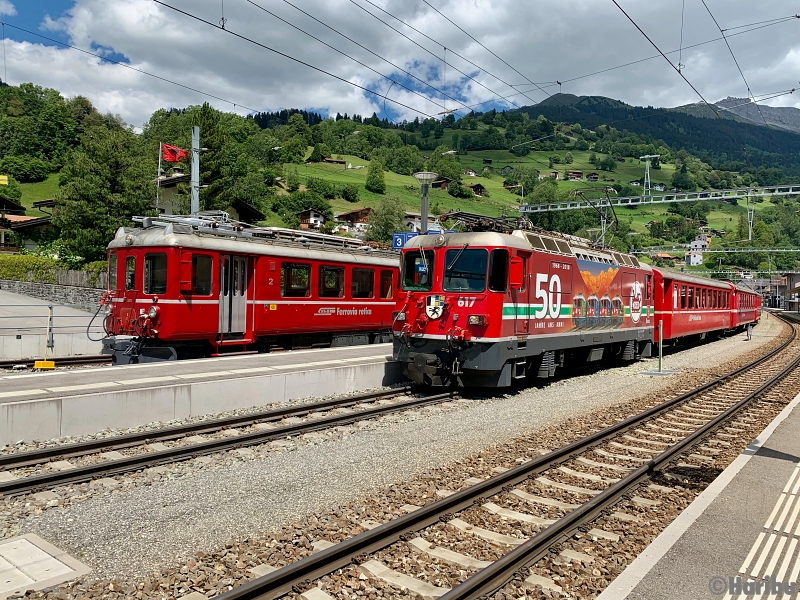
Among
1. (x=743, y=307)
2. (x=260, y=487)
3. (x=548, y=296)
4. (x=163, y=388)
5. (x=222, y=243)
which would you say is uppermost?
(x=222, y=243)

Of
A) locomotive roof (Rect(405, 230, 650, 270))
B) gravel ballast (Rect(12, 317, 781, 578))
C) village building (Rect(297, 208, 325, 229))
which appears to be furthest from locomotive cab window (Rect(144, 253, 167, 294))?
village building (Rect(297, 208, 325, 229))

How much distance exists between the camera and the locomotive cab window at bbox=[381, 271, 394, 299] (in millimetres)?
20203

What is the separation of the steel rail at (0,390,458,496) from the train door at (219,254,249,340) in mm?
5843

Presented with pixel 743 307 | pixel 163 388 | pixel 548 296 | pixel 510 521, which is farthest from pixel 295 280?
pixel 743 307

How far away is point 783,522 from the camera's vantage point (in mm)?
5625

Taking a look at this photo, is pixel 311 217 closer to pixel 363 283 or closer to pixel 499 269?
pixel 363 283

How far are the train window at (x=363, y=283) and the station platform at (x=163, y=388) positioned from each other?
4658 millimetres

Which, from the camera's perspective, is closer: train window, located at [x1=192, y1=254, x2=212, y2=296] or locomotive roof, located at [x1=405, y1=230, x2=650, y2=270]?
locomotive roof, located at [x1=405, y1=230, x2=650, y2=270]

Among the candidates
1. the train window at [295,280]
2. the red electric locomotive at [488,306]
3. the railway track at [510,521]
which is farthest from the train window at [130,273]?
the railway track at [510,521]

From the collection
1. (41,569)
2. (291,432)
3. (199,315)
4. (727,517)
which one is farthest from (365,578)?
(199,315)

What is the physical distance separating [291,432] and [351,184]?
10441 centimetres

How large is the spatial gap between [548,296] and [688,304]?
1529 cm

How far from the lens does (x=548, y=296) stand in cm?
1350

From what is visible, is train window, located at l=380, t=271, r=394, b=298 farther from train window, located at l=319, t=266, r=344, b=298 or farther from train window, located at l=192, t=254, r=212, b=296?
train window, located at l=192, t=254, r=212, b=296
